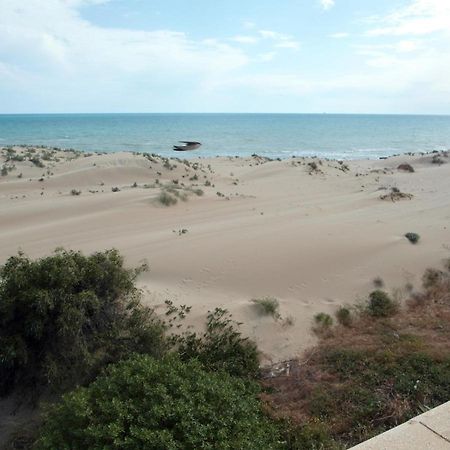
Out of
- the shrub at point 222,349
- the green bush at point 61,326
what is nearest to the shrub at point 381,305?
the shrub at point 222,349

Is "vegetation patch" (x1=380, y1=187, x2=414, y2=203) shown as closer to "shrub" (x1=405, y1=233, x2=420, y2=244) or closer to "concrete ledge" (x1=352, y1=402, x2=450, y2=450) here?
"shrub" (x1=405, y1=233, x2=420, y2=244)

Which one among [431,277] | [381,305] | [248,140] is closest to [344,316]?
[381,305]

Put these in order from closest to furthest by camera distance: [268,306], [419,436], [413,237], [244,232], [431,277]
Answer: [419,436]
[268,306]
[431,277]
[413,237]
[244,232]

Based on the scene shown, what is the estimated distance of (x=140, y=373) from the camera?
229 inches

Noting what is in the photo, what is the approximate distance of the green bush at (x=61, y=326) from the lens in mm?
6684

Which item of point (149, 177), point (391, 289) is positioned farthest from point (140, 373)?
point (149, 177)

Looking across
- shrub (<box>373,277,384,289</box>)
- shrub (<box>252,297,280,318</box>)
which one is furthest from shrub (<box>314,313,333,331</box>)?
shrub (<box>373,277,384,289</box>)

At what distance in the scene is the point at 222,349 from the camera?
7844mm

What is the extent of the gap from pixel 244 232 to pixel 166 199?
4.71 m

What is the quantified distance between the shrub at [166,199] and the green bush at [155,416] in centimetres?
1162

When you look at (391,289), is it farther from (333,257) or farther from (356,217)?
(356,217)

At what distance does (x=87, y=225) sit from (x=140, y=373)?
Result: 383 inches

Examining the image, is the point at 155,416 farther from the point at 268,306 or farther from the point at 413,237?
the point at 413,237

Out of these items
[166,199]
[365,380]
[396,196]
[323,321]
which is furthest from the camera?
[396,196]
